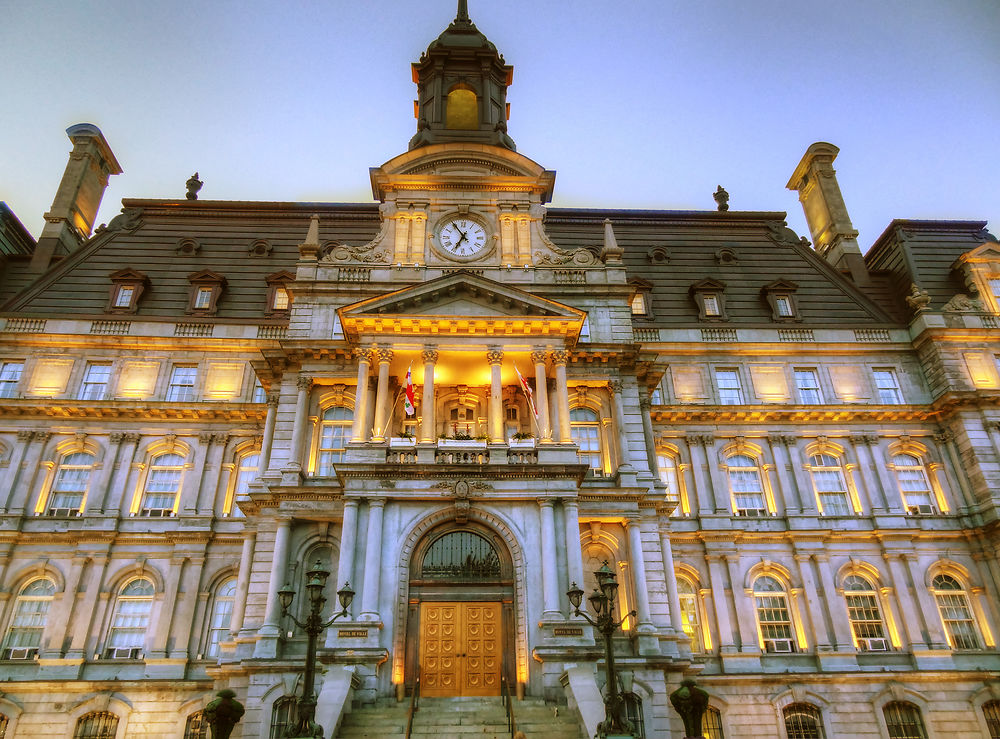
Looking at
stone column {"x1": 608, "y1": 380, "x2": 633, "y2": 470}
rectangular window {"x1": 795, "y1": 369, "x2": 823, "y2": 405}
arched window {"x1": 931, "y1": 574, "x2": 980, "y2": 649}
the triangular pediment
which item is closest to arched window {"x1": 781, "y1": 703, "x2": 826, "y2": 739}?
arched window {"x1": 931, "y1": 574, "x2": 980, "y2": 649}

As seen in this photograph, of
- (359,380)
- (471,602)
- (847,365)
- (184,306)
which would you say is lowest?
(471,602)

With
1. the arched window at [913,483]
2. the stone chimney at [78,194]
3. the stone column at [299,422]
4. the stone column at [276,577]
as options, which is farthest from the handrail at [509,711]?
the stone chimney at [78,194]

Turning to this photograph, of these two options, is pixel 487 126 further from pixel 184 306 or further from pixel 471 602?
pixel 471 602

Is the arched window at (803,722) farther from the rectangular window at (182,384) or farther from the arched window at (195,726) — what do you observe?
the rectangular window at (182,384)

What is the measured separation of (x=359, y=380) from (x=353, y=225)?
16694 mm

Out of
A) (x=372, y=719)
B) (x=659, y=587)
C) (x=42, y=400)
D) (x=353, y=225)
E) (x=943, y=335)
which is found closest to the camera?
(x=372, y=719)

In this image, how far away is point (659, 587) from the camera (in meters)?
26.4

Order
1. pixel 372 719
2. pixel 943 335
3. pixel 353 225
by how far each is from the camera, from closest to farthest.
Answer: pixel 372 719, pixel 943 335, pixel 353 225

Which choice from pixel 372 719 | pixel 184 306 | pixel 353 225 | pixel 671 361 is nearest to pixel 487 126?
pixel 353 225

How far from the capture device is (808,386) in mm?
35438

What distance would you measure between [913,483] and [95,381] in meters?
37.7

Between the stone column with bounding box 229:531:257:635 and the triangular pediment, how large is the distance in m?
8.59

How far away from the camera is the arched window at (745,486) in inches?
1277

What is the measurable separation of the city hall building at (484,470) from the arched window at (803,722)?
168mm
